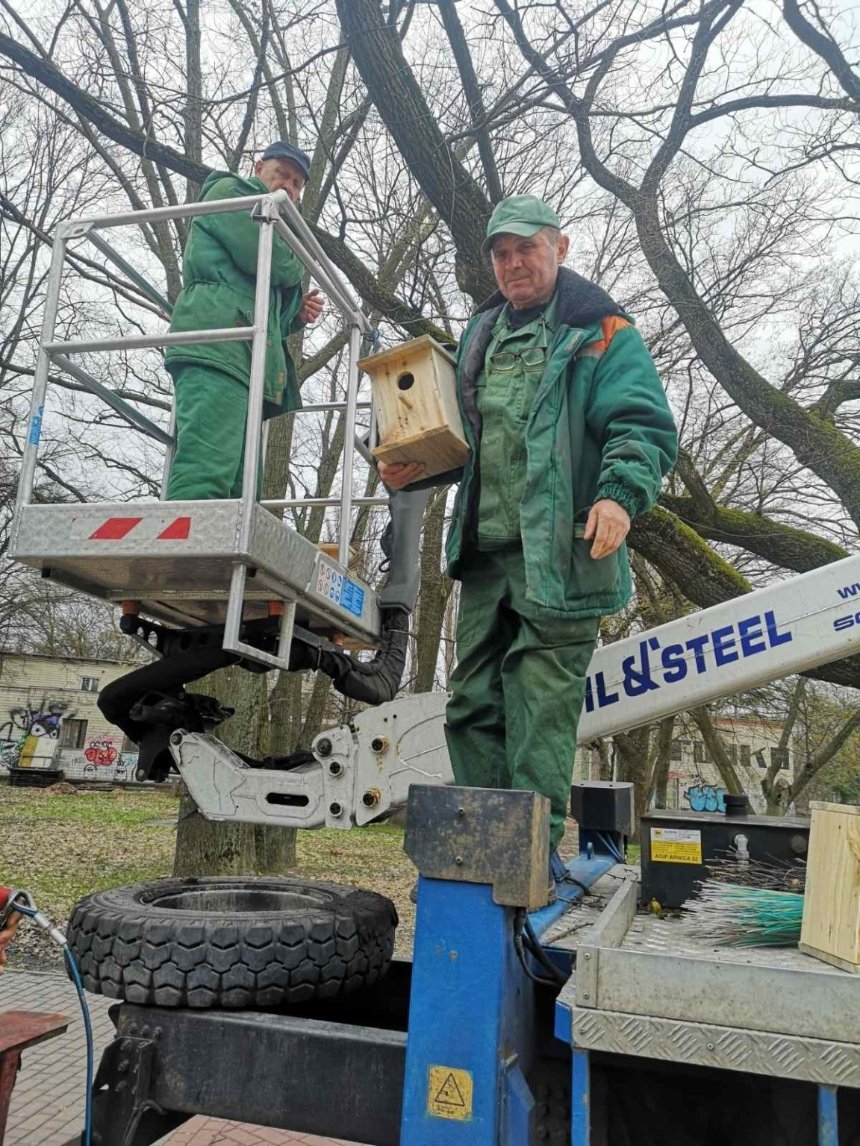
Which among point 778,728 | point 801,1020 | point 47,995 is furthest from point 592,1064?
point 778,728

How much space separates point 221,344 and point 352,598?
962 millimetres

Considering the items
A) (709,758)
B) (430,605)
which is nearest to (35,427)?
(430,605)

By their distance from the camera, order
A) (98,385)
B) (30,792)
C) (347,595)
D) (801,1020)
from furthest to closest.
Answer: (30,792) → (98,385) → (347,595) → (801,1020)

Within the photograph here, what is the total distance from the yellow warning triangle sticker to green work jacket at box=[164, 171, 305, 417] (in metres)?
2.18

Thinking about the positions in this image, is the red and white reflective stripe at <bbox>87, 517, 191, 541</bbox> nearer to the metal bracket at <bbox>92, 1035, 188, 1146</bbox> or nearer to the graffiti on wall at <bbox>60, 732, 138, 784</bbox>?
the metal bracket at <bbox>92, 1035, 188, 1146</bbox>

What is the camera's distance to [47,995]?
18.1ft

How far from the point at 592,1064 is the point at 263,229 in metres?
2.42

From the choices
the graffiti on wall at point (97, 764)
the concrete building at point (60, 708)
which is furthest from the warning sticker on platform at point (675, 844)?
the concrete building at point (60, 708)

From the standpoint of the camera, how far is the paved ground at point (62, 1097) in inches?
137

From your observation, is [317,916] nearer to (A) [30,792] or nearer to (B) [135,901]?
(B) [135,901]

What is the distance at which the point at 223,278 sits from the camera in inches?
120

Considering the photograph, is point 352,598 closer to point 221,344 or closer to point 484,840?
point 221,344

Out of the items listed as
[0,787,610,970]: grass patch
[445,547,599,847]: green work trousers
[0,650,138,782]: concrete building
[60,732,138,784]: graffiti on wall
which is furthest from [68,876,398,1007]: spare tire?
[0,650,138,782]: concrete building

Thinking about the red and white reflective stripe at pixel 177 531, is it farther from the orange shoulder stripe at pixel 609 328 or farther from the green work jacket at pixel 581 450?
the orange shoulder stripe at pixel 609 328
